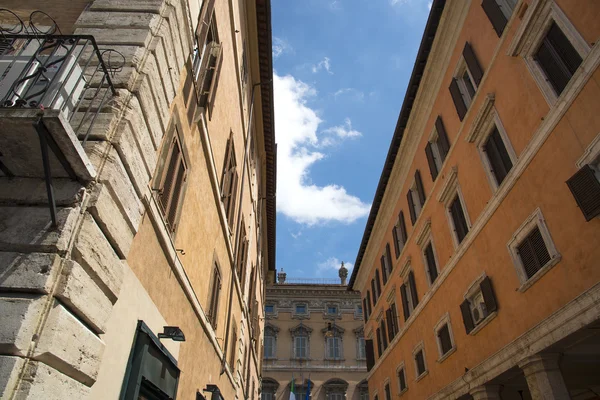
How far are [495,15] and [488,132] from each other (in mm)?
2863

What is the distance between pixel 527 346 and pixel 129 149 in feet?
28.2

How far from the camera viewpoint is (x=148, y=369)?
4.91 metres

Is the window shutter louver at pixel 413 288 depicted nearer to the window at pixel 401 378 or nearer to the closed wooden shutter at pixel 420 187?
the closed wooden shutter at pixel 420 187

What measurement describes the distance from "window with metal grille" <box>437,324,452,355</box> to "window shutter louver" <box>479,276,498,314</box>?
3.03 m

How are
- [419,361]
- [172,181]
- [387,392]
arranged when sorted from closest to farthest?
1. [172,181]
2. [419,361]
3. [387,392]

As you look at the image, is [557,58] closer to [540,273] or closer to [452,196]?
[540,273]

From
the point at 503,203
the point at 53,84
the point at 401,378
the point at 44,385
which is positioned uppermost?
the point at 503,203

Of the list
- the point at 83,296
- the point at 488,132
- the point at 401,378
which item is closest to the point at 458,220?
the point at 488,132

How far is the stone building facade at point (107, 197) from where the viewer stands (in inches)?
122

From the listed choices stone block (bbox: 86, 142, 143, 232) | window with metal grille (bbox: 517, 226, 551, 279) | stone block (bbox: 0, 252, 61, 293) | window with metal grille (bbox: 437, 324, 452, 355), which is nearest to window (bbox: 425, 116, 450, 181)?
window with metal grille (bbox: 517, 226, 551, 279)

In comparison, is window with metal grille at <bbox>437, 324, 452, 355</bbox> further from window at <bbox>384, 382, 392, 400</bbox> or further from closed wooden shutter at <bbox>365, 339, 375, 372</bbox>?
closed wooden shutter at <bbox>365, 339, 375, 372</bbox>

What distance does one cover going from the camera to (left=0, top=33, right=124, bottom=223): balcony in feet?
9.92

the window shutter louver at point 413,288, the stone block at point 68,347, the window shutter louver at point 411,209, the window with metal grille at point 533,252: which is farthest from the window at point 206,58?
the window shutter louver at point 413,288

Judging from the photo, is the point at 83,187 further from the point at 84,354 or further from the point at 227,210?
the point at 227,210
